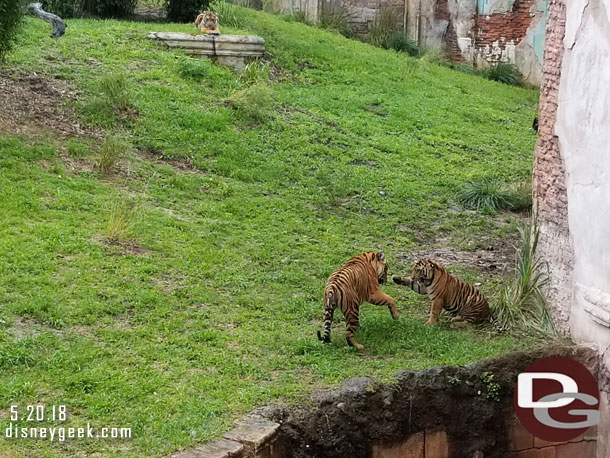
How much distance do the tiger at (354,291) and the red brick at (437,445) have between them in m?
0.98

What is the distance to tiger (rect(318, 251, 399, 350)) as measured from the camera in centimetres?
723

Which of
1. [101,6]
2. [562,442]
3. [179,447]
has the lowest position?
[562,442]

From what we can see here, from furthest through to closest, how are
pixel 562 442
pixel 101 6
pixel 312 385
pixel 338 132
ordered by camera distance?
pixel 101 6 < pixel 338 132 < pixel 562 442 < pixel 312 385

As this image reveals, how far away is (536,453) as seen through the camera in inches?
290

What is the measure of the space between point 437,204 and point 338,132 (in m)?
2.65

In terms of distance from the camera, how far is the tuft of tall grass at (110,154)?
10570 mm

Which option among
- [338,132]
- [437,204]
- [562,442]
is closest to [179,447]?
[562,442]

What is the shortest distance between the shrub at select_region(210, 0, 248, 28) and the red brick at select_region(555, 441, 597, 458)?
12350 millimetres

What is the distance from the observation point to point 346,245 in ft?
32.4

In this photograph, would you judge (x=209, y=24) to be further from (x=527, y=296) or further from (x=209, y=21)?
(x=527, y=296)

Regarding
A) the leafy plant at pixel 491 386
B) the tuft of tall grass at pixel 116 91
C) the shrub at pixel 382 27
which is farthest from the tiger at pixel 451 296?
the shrub at pixel 382 27

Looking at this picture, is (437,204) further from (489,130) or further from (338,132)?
(489,130)

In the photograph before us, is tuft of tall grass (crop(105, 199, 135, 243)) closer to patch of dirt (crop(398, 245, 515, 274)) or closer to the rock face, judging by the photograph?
patch of dirt (crop(398, 245, 515, 274))

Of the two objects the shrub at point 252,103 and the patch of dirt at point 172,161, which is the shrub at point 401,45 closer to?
the shrub at point 252,103
